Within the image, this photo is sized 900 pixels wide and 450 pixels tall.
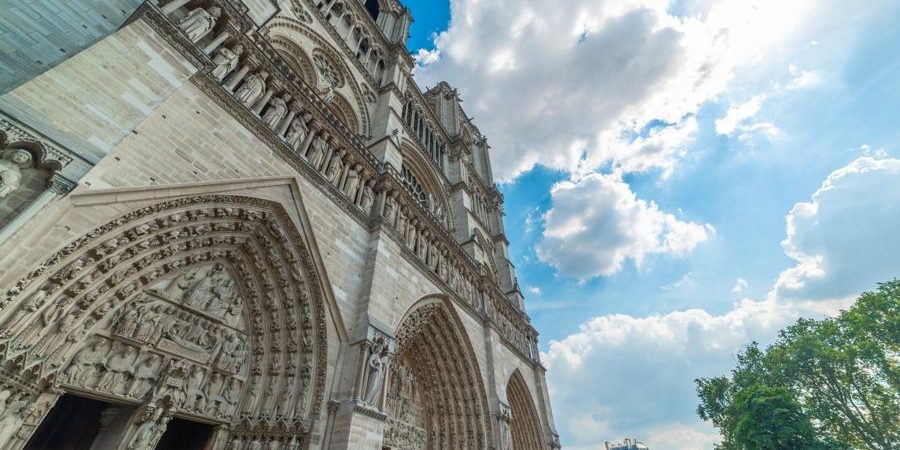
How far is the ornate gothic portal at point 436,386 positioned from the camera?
26.6 feet

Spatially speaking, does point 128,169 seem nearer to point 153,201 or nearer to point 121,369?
point 153,201

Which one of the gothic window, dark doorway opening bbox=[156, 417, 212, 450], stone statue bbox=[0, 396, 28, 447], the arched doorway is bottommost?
stone statue bbox=[0, 396, 28, 447]

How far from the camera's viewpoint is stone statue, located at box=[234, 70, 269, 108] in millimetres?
5684

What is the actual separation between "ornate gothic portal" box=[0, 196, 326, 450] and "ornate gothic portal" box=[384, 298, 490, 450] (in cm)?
300

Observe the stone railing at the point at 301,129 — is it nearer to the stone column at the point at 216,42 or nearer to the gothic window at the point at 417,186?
the stone column at the point at 216,42

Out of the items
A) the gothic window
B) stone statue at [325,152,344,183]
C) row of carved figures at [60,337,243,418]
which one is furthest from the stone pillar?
the gothic window

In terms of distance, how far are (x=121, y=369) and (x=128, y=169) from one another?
221 cm

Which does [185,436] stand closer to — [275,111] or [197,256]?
[197,256]

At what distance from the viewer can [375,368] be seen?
5625 mm

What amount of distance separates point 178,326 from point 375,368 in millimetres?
2726

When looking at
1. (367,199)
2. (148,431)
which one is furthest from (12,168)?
(367,199)

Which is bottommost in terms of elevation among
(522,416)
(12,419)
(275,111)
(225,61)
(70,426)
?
(12,419)

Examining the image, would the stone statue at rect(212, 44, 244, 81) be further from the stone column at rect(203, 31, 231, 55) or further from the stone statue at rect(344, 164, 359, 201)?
the stone statue at rect(344, 164, 359, 201)

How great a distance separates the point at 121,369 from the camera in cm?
391
